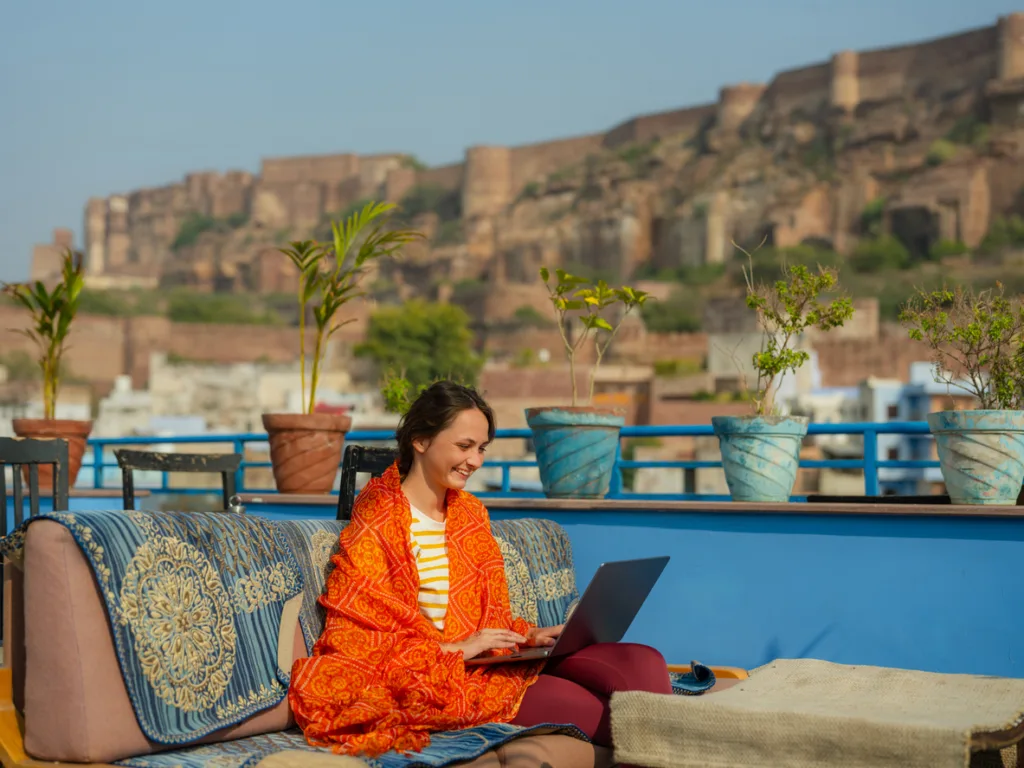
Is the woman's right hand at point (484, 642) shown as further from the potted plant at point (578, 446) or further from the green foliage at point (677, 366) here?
the green foliage at point (677, 366)

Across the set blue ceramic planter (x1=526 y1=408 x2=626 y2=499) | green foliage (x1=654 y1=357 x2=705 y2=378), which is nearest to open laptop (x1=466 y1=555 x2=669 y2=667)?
blue ceramic planter (x1=526 y1=408 x2=626 y2=499)

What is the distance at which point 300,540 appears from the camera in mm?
2916

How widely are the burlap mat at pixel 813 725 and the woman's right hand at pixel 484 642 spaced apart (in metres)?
0.47

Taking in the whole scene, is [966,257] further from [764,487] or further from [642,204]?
[764,487]

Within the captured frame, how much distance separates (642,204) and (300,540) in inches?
2222

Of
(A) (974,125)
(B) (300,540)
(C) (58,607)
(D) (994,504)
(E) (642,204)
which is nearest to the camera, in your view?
(C) (58,607)

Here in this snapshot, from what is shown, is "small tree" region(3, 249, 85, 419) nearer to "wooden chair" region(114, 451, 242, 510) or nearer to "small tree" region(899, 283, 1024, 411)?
"wooden chair" region(114, 451, 242, 510)

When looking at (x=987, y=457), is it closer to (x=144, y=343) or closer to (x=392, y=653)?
(x=392, y=653)

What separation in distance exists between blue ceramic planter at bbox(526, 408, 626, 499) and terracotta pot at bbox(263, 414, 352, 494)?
50.3 inches

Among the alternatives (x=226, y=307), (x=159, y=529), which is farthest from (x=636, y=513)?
(x=226, y=307)

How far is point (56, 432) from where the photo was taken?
6.09 m

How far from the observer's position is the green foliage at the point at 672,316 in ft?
A: 152

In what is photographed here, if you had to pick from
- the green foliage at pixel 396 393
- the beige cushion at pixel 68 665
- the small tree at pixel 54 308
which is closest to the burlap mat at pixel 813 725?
the beige cushion at pixel 68 665

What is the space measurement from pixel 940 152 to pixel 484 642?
54.0 m
